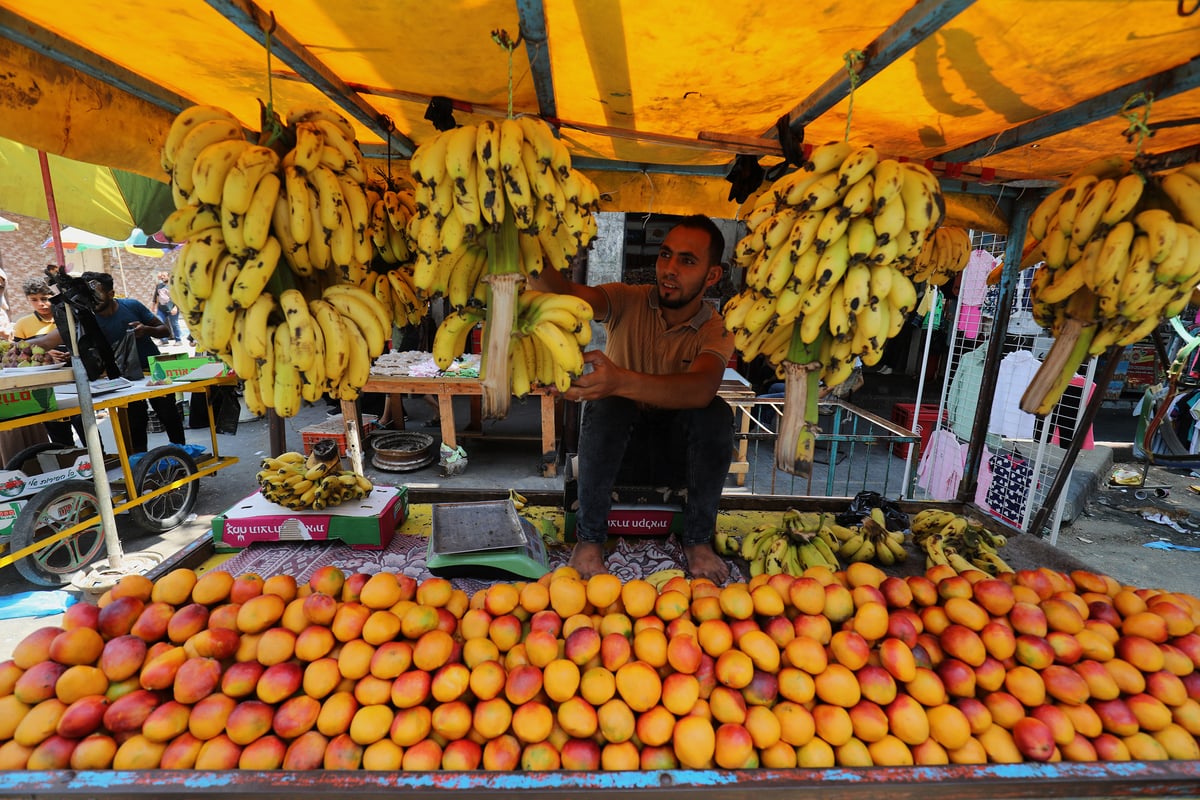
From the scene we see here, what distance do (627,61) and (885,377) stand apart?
10.6m

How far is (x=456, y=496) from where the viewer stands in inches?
136

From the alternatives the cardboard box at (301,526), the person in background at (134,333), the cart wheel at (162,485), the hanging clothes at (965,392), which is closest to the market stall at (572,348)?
the cardboard box at (301,526)

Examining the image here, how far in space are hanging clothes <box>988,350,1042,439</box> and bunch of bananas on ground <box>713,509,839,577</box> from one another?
10.4 feet

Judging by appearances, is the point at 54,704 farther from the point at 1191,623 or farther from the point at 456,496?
the point at 1191,623

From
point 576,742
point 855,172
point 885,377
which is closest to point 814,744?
point 576,742

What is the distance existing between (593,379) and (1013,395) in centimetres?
493

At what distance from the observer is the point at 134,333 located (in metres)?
5.69

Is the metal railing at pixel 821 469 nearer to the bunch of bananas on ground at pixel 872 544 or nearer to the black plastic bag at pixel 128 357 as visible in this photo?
the bunch of bananas on ground at pixel 872 544

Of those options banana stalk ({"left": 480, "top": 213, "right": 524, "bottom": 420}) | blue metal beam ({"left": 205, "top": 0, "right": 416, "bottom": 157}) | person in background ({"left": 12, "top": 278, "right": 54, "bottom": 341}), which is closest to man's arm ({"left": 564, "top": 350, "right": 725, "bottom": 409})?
banana stalk ({"left": 480, "top": 213, "right": 524, "bottom": 420})

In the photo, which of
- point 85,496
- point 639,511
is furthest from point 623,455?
point 85,496

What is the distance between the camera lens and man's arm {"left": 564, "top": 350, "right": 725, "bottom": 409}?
6.33 feet

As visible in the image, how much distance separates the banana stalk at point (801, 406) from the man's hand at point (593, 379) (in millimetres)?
629

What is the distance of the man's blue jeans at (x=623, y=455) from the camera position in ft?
8.47

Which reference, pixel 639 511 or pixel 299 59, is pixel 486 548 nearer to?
pixel 639 511
